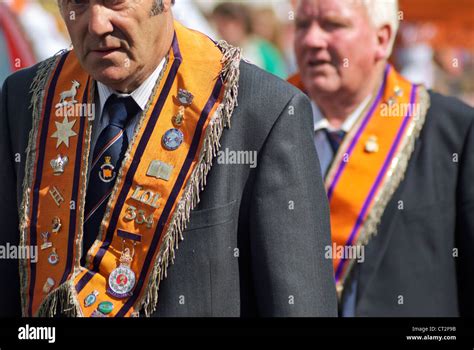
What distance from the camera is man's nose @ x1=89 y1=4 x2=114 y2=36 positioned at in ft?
10.7

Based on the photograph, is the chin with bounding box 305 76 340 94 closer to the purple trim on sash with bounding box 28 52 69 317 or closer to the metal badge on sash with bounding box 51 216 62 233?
the purple trim on sash with bounding box 28 52 69 317

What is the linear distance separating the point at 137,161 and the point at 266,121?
381 mm

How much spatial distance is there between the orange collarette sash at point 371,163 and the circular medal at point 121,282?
146cm

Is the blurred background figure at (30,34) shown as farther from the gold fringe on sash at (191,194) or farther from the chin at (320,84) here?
the gold fringe on sash at (191,194)

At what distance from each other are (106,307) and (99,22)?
0.79 meters

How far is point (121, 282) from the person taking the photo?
3.36 m

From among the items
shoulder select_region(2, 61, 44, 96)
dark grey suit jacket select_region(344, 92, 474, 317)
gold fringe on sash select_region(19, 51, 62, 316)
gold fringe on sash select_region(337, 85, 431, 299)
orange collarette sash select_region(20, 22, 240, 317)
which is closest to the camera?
orange collarette sash select_region(20, 22, 240, 317)

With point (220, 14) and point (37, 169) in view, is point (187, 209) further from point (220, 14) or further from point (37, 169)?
point (220, 14)

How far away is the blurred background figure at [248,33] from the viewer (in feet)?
23.9

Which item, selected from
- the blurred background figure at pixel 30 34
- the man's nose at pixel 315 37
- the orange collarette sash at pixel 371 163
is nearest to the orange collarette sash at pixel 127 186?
the man's nose at pixel 315 37

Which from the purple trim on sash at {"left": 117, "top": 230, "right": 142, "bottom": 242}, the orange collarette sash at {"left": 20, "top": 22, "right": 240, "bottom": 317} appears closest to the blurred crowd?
the orange collarette sash at {"left": 20, "top": 22, "right": 240, "bottom": 317}

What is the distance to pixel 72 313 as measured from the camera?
3357 millimetres

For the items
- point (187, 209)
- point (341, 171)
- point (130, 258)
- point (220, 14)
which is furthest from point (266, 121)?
point (220, 14)

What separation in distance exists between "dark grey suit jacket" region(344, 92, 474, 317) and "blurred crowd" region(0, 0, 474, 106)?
2261mm
